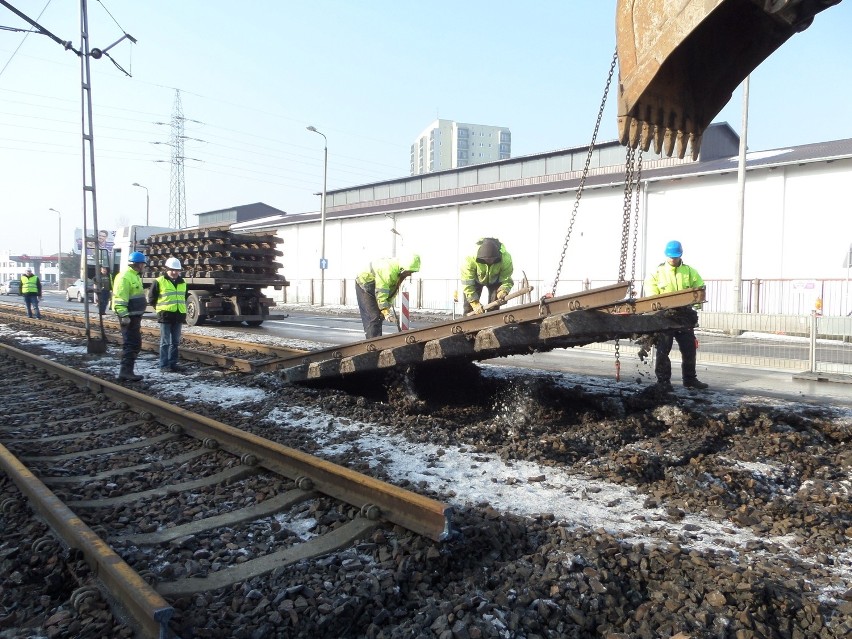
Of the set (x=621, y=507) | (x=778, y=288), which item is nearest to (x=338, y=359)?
(x=621, y=507)

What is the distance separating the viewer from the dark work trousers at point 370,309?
328 inches

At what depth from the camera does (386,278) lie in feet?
25.5

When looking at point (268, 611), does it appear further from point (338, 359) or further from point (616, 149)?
point (616, 149)

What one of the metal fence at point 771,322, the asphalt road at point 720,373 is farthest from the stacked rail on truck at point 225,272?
the metal fence at point 771,322

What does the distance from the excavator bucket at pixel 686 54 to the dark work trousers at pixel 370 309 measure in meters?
4.75

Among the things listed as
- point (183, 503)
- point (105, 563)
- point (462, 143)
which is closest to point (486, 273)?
point (183, 503)

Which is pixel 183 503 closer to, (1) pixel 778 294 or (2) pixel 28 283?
(2) pixel 28 283

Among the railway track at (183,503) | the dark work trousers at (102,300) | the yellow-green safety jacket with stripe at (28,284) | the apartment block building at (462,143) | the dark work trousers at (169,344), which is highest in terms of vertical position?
the apartment block building at (462,143)

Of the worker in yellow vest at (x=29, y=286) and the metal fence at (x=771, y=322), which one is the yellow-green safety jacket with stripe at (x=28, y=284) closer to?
the worker in yellow vest at (x=29, y=286)

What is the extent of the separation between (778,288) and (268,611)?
20.0 m

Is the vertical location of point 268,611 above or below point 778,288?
below

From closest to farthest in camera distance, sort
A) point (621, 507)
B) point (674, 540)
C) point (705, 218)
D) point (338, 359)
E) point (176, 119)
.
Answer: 1. point (674, 540)
2. point (621, 507)
3. point (338, 359)
4. point (705, 218)
5. point (176, 119)

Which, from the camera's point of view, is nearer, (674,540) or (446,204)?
(674,540)

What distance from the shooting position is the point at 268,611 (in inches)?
108
